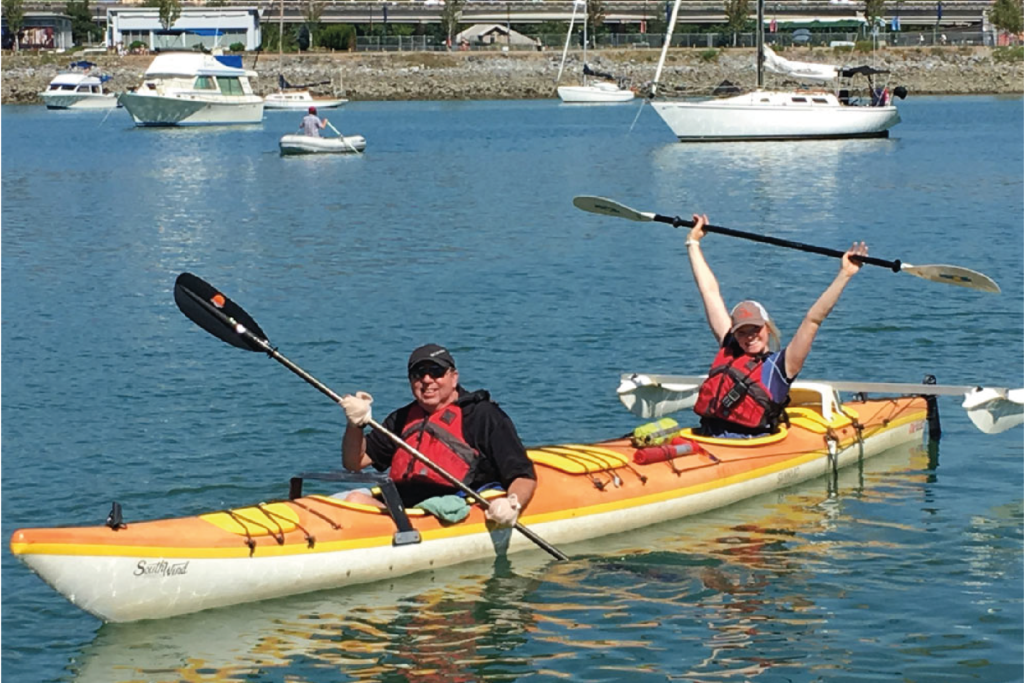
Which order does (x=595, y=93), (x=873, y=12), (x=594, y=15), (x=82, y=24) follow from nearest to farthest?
1. (x=595, y=93)
2. (x=594, y=15)
3. (x=873, y=12)
4. (x=82, y=24)

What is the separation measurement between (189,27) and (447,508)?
108 metres

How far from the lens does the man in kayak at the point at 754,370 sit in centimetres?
1104

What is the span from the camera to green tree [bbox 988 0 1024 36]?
10262 cm

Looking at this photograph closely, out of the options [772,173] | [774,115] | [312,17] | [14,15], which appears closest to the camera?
Answer: [772,173]

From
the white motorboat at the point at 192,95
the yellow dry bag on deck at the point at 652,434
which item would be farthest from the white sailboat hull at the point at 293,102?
the yellow dry bag on deck at the point at 652,434

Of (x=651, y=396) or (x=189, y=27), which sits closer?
(x=651, y=396)

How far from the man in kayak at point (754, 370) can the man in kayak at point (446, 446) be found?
77.8 inches

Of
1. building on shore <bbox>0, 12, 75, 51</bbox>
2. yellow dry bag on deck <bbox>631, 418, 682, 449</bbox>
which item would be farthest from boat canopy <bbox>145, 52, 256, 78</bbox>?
yellow dry bag on deck <bbox>631, 418, 682, 449</bbox>

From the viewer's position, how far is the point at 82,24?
118000 millimetres

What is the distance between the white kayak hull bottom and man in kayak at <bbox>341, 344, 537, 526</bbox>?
0.32m

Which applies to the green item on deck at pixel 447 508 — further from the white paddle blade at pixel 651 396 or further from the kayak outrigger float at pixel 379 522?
the white paddle blade at pixel 651 396

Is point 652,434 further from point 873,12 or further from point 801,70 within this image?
point 873,12

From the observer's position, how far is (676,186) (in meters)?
37.6

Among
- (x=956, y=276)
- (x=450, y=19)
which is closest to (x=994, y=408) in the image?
(x=956, y=276)
